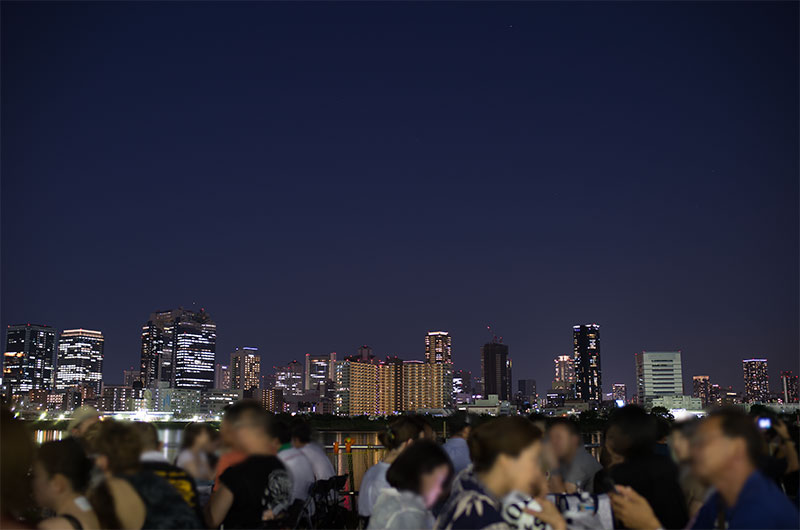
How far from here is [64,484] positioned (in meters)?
4.28

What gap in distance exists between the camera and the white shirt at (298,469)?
718 cm

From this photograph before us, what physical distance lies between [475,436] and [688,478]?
1295 millimetres

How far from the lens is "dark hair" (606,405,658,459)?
16.3 feet

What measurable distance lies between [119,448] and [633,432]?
359cm

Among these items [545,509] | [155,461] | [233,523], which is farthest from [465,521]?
[233,523]

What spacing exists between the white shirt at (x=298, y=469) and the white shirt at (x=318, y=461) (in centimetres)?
80

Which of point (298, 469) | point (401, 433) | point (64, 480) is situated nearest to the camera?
point (64, 480)

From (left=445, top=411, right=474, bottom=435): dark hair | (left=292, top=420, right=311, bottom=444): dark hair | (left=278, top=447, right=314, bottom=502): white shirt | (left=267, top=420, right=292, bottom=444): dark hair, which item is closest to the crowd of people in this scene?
(left=278, top=447, right=314, bottom=502): white shirt

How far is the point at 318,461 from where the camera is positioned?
8.67 meters

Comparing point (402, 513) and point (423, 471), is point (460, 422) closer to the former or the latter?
point (402, 513)

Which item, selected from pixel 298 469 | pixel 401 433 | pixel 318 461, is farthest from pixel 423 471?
pixel 318 461

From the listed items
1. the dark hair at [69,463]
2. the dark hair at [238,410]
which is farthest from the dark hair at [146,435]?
the dark hair at [238,410]

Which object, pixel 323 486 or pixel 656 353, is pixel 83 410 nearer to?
pixel 323 486

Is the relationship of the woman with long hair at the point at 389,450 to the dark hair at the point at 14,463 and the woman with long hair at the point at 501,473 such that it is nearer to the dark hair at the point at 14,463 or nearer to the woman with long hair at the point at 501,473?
the woman with long hair at the point at 501,473
